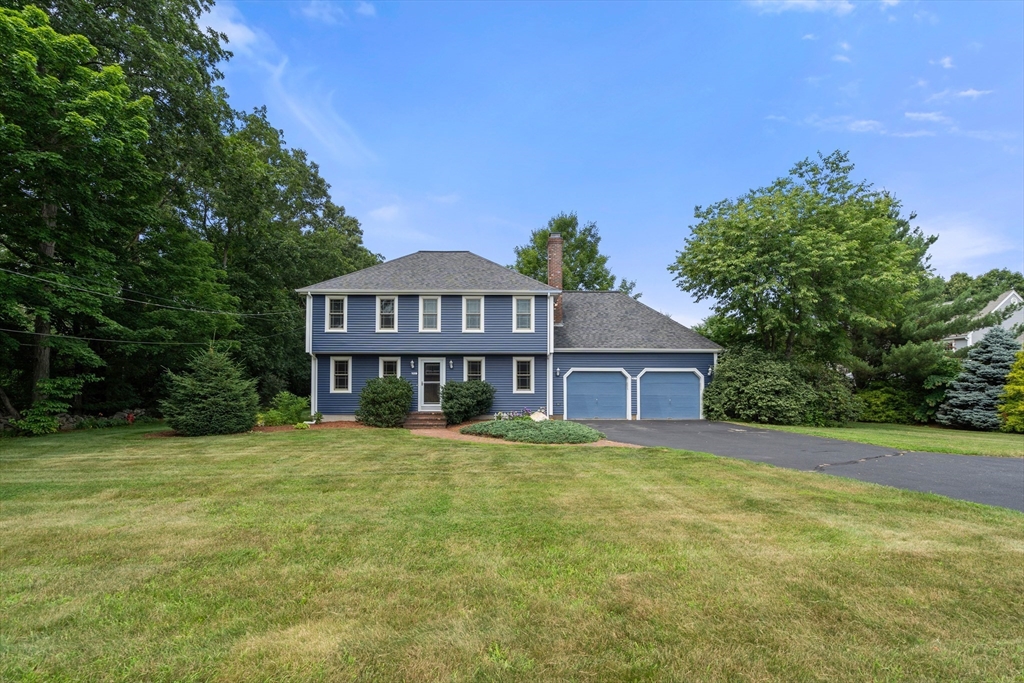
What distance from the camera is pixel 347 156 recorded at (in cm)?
1914

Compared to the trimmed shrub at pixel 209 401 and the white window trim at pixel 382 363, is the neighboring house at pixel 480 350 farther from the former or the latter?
the trimmed shrub at pixel 209 401

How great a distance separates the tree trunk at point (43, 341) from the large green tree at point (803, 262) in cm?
2379

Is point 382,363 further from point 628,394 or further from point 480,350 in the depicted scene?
point 628,394

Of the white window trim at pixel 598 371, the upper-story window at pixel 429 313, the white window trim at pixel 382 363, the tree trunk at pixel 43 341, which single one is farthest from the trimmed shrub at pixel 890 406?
the tree trunk at pixel 43 341

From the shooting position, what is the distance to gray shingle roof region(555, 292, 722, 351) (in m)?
20.9

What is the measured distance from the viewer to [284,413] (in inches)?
701

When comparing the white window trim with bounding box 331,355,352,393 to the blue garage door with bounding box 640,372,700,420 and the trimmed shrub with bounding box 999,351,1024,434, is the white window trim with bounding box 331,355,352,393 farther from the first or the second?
the trimmed shrub with bounding box 999,351,1024,434

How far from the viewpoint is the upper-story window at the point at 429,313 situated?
1912cm

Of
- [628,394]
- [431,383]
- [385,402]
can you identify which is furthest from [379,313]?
[628,394]

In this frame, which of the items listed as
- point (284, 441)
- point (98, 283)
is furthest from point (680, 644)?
point (98, 283)

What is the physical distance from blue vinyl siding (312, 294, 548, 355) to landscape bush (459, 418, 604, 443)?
475 cm

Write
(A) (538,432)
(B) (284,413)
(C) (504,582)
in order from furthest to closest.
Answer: (B) (284,413)
(A) (538,432)
(C) (504,582)

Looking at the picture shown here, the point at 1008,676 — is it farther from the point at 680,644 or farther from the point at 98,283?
the point at 98,283

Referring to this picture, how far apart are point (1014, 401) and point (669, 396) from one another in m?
13.6
